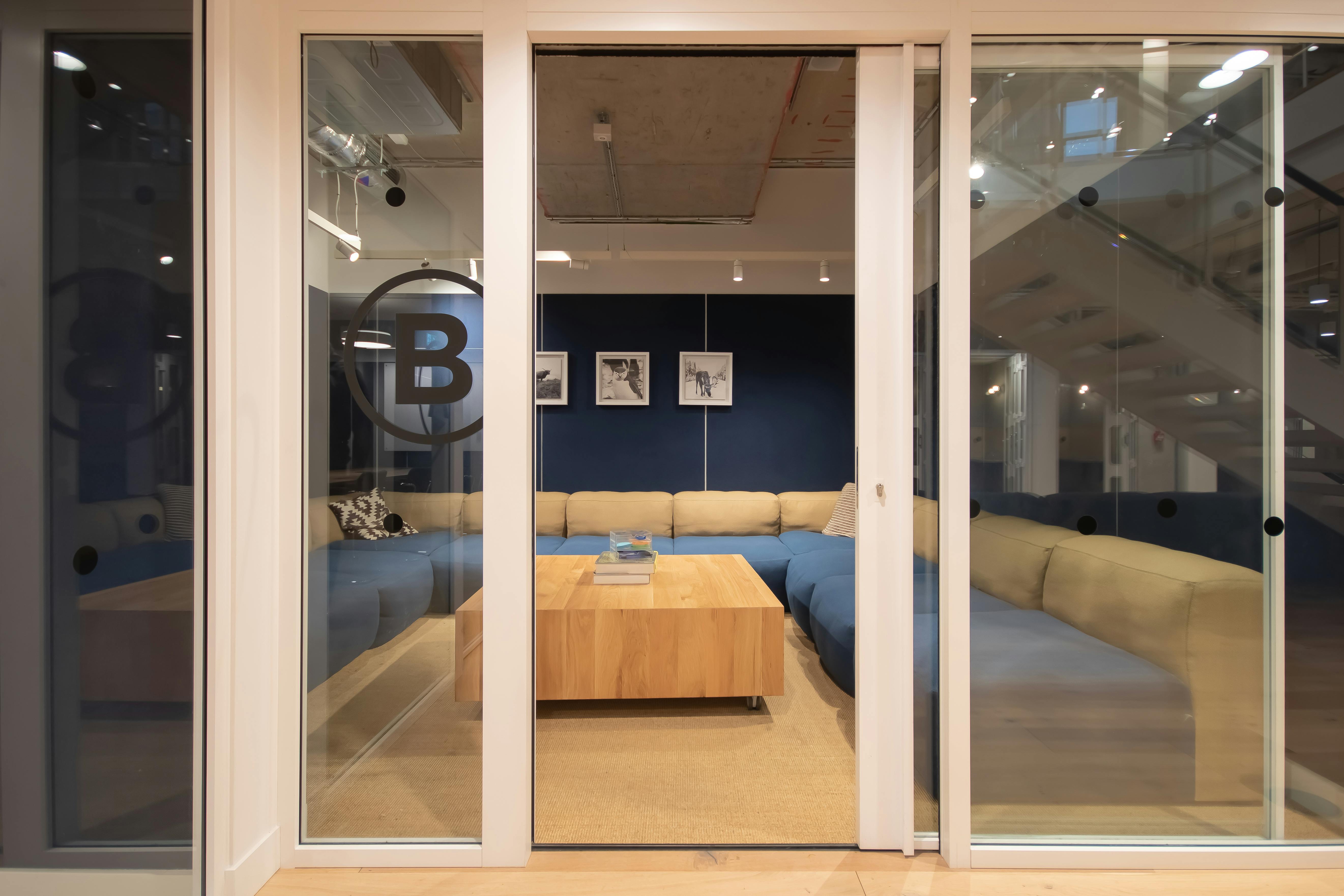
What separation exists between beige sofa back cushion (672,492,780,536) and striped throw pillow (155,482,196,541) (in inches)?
145

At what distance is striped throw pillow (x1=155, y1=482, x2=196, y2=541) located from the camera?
1353mm

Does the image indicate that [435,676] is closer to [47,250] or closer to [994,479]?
[47,250]

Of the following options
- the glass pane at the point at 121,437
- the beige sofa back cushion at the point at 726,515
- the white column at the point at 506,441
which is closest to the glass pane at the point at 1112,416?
the white column at the point at 506,441

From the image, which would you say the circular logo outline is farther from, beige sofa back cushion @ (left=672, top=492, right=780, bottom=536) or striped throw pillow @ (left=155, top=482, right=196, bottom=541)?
beige sofa back cushion @ (left=672, top=492, right=780, bottom=536)

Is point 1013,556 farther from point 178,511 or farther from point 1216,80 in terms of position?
point 178,511

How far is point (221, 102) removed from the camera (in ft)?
4.81

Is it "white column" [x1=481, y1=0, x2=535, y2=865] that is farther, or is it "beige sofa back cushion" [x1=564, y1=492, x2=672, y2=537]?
"beige sofa back cushion" [x1=564, y1=492, x2=672, y2=537]

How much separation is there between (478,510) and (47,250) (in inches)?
40.9

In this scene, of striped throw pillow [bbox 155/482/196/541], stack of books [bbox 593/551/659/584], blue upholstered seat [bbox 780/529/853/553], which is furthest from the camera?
blue upholstered seat [bbox 780/529/853/553]

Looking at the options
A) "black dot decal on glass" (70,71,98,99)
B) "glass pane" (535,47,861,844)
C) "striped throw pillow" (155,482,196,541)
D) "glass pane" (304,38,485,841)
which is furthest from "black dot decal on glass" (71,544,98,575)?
"glass pane" (535,47,861,844)

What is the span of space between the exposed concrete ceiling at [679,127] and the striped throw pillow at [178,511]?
5.39 ft

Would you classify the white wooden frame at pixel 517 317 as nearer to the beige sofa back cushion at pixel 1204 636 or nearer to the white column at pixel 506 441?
the white column at pixel 506 441

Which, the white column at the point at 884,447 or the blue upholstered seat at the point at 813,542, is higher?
the white column at the point at 884,447

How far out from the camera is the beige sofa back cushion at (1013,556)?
5.52ft
